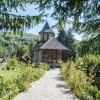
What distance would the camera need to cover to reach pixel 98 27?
20.5 feet

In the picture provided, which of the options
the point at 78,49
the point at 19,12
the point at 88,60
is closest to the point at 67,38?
the point at 88,60

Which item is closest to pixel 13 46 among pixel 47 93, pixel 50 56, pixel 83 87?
pixel 50 56

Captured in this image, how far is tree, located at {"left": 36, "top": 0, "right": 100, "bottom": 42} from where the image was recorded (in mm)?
5805

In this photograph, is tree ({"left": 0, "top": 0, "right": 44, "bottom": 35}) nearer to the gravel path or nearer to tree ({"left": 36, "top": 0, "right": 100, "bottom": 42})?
tree ({"left": 36, "top": 0, "right": 100, "bottom": 42})

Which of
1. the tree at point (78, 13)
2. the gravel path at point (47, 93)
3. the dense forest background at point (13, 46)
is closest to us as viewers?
the gravel path at point (47, 93)

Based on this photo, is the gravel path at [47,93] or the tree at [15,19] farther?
the tree at [15,19]

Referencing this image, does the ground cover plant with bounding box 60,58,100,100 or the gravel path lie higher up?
the ground cover plant with bounding box 60,58,100,100

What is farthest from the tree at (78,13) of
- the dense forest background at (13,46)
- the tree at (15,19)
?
the dense forest background at (13,46)

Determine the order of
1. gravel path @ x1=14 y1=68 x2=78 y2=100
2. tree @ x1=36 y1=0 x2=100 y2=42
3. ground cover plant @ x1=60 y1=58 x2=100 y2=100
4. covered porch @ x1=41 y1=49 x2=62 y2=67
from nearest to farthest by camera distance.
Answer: ground cover plant @ x1=60 y1=58 x2=100 y2=100
gravel path @ x1=14 y1=68 x2=78 y2=100
tree @ x1=36 y1=0 x2=100 y2=42
covered porch @ x1=41 y1=49 x2=62 y2=67

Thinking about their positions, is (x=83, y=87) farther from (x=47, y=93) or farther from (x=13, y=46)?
(x=13, y=46)

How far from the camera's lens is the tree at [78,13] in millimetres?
5805

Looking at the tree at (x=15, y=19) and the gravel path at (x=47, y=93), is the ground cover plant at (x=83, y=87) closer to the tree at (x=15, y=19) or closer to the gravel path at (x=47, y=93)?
the gravel path at (x=47, y=93)

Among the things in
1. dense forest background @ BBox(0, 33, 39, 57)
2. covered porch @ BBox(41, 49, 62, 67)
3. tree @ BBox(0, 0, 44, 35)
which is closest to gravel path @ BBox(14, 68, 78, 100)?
dense forest background @ BBox(0, 33, 39, 57)

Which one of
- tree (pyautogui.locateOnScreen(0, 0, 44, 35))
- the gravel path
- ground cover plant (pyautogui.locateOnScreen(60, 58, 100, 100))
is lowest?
the gravel path
